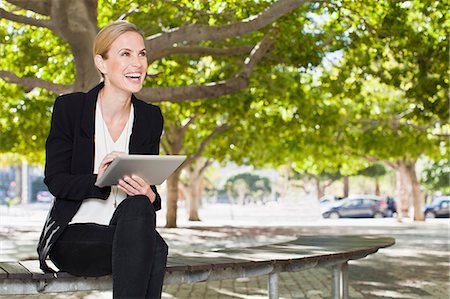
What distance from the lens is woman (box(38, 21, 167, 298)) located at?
10.9 ft

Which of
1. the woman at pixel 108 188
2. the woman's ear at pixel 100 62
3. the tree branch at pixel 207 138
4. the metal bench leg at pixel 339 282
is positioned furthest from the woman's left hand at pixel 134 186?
the tree branch at pixel 207 138

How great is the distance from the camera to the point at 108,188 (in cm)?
367

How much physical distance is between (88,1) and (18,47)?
14.5 feet

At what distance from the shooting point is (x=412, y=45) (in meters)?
13.1

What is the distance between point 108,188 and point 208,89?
8.94 m

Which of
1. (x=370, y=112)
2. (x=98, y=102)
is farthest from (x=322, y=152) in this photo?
(x=98, y=102)

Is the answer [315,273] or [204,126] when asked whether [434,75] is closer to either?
[315,273]

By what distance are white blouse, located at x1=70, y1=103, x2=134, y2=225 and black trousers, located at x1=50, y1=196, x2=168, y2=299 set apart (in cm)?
9

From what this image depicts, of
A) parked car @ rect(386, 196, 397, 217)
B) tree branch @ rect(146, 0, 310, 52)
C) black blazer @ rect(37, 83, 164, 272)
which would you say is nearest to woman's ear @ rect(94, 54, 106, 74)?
black blazer @ rect(37, 83, 164, 272)

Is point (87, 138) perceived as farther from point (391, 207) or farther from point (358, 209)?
point (391, 207)

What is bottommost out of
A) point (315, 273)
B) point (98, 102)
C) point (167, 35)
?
point (315, 273)

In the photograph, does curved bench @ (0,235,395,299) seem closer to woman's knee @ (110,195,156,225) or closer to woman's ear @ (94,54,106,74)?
woman's knee @ (110,195,156,225)

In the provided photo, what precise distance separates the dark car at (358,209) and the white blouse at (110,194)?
40.5 m

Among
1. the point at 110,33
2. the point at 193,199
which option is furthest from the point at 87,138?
the point at 193,199
